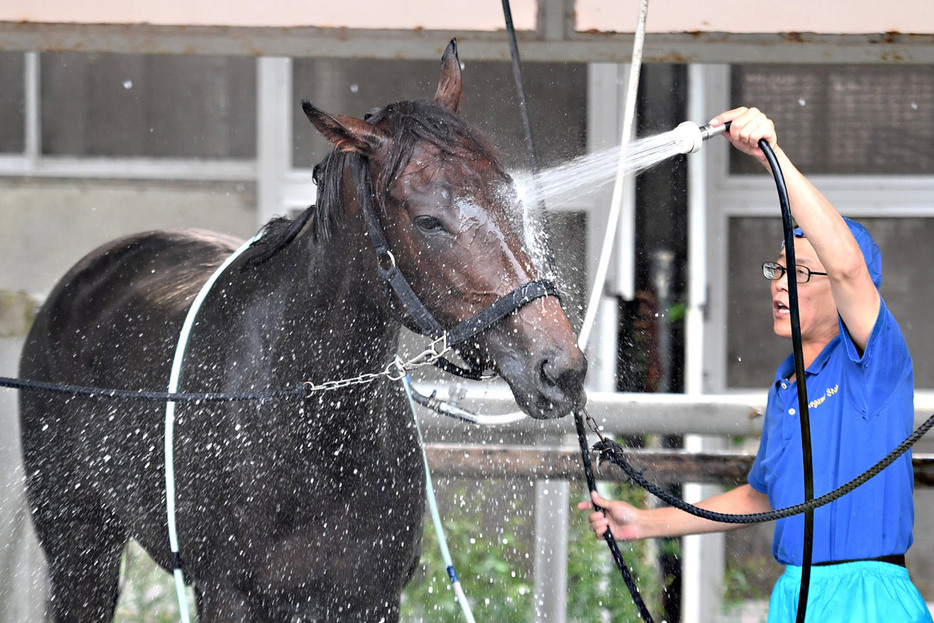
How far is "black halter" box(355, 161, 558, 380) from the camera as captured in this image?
73.0 inches

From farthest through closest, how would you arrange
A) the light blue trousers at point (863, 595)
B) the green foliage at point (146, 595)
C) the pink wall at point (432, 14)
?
the green foliage at point (146, 595)
the pink wall at point (432, 14)
the light blue trousers at point (863, 595)

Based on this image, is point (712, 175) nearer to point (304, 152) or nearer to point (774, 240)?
point (774, 240)

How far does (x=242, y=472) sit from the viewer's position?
2242 mm

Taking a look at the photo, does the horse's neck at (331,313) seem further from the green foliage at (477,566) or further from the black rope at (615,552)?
the green foliage at (477,566)

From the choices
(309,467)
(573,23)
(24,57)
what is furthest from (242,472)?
(24,57)

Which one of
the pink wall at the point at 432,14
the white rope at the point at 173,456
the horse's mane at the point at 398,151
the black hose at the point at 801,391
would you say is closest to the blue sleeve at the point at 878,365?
the black hose at the point at 801,391

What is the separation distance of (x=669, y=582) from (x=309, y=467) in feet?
8.38

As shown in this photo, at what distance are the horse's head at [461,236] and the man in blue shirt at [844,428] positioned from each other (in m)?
0.49

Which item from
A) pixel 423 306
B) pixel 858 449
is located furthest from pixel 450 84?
pixel 858 449

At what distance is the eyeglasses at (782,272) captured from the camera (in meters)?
2.14

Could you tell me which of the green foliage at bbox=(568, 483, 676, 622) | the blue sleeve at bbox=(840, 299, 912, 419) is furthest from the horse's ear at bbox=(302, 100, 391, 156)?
the green foliage at bbox=(568, 483, 676, 622)

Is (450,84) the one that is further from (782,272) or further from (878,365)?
(878,365)

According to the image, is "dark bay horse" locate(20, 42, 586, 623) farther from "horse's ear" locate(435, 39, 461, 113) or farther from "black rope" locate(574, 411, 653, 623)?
"black rope" locate(574, 411, 653, 623)

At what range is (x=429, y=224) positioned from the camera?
76.7 inches
